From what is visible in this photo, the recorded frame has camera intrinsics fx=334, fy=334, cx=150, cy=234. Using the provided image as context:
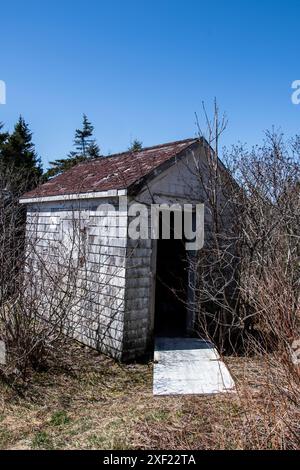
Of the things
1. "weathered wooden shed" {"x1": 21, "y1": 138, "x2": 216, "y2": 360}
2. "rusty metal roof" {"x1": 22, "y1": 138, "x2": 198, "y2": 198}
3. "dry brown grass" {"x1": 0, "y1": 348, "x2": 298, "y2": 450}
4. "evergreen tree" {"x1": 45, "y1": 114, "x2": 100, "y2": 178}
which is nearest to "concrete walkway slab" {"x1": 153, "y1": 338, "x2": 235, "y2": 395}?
"dry brown grass" {"x1": 0, "y1": 348, "x2": 298, "y2": 450}

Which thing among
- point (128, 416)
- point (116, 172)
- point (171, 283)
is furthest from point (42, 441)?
point (171, 283)

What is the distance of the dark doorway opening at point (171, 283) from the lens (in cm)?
980

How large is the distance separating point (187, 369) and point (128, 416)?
198cm

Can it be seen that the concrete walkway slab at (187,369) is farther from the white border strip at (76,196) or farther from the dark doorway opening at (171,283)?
the white border strip at (76,196)

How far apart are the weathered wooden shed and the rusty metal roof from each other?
0.14 ft

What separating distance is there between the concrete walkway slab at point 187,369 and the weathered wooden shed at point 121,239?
0.55m

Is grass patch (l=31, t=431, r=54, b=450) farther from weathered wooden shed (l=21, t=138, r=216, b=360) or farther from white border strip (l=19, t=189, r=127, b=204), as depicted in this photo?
white border strip (l=19, t=189, r=127, b=204)

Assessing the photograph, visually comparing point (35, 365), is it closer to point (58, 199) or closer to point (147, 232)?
point (147, 232)

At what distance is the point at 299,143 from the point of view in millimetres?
8781

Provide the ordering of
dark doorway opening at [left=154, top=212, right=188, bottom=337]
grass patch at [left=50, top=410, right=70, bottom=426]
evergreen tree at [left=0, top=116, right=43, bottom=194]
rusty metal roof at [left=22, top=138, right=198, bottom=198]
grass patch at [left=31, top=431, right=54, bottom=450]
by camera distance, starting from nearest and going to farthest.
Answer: grass patch at [left=31, top=431, right=54, bottom=450], grass patch at [left=50, top=410, right=70, bottom=426], rusty metal roof at [left=22, top=138, right=198, bottom=198], dark doorway opening at [left=154, top=212, right=188, bottom=337], evergreen tree at [left=0, top=116, right=43, bottom=194]

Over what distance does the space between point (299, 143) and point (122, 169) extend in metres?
4.70

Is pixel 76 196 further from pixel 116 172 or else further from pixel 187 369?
pixel 187 369

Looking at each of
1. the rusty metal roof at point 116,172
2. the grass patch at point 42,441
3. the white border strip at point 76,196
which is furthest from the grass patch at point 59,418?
the rusty metal roof at point 116,172

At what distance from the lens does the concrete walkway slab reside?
5.48 meters
